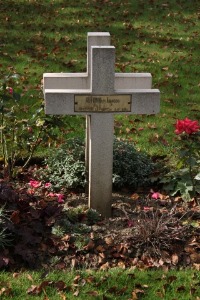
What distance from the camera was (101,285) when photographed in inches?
185

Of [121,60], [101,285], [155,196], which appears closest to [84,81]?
[155,196]

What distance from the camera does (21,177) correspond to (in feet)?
21.3

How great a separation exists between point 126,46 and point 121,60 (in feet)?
2.69

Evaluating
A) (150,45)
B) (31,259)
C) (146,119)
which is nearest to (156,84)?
(146,119)

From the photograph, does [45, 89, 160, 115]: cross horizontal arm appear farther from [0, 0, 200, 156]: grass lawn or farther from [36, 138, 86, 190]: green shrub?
[0, 0, 200, 156]: grass lawn

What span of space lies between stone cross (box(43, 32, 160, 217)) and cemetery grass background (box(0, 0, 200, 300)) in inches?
32.1

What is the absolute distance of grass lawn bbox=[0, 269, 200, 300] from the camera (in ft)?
15.0

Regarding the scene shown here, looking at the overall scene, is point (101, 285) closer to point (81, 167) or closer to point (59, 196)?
point (59, 196)

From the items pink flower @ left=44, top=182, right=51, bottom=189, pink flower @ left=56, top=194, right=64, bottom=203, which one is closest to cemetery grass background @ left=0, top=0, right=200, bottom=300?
pink flower @ left=44, top=182, right=51, bottom=189

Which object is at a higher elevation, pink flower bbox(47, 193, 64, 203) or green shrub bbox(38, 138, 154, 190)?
green shrub bbox(38, 138, 154, 190)

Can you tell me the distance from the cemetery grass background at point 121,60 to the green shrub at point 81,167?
0.34 meters

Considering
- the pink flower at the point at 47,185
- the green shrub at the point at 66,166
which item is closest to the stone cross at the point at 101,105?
the green shrub at the point at 66,166

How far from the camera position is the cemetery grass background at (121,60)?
4.70 metres

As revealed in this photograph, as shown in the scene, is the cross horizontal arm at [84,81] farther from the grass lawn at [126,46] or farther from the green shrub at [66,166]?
the grass lawn at [126,46]
